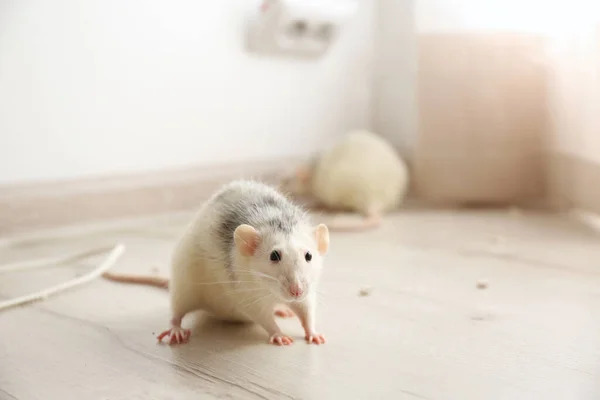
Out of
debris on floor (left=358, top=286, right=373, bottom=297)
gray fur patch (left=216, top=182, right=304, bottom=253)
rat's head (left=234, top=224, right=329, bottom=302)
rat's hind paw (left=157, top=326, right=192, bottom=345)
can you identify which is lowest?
debris on floor (left=358, top=286, right=373, bottom=297)

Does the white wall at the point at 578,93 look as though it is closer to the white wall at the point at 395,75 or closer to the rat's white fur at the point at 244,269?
the white wall at the point at 395,75

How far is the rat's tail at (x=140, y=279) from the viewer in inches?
42.7

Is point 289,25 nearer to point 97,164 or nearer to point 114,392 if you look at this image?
point 97,164

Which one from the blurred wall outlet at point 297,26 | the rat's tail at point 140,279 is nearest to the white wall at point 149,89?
the blurred wall outlet at point 297,26

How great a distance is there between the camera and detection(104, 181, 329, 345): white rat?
2.56 ft

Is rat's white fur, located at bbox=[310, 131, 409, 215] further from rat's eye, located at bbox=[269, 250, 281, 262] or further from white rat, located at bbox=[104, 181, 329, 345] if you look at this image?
rat's eye, located at bbox=[269, 250, 281, 262]

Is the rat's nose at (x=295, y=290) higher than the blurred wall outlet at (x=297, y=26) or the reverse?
the reverse

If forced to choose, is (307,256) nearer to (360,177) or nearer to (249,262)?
(249,262)

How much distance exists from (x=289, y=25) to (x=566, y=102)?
2.29 feet

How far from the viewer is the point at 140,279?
3.64 feet

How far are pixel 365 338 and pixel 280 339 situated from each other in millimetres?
103

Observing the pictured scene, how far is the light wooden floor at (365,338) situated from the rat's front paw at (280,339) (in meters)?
0.01

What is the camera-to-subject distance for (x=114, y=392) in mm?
691

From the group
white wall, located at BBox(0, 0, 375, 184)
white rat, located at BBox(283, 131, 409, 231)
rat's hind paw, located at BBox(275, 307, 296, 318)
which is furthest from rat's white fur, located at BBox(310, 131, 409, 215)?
rat's hind paw, located at BBox(275, 307, 296, 318)
